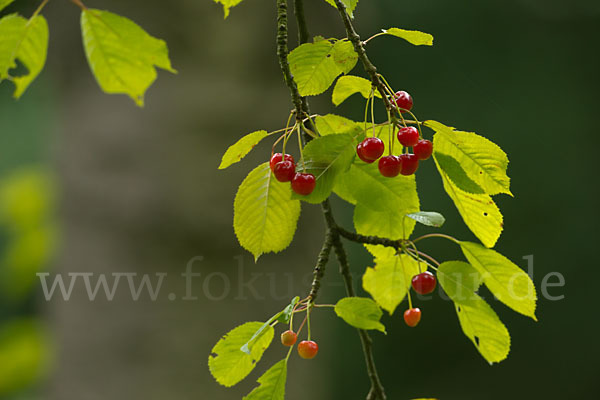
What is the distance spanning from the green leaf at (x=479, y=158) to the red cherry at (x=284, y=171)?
0.13 meters

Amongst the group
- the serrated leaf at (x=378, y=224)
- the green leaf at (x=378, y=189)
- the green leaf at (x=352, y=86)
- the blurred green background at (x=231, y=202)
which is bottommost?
the blurred green background at (x=231, y=202)

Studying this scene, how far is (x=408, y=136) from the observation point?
53 centimetres

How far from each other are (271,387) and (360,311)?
0.11 m

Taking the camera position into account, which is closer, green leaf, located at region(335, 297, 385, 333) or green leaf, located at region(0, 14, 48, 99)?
green leaf, located at region(0, 14, 48, 99)

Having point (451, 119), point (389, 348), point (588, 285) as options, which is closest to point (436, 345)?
point (389, 348)

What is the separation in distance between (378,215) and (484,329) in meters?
0.16

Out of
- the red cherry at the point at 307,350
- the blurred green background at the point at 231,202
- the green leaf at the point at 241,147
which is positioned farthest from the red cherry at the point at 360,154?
the blurred green background at the point at 231,202

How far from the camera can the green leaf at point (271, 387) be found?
0.57 m

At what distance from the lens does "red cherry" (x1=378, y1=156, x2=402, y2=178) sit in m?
0.53

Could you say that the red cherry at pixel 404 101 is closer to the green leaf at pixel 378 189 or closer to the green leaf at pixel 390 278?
the green leaf at pixel 378 189

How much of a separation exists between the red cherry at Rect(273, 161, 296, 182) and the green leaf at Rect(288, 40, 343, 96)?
0.23 feet

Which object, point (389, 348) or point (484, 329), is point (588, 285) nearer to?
point (389, 348)

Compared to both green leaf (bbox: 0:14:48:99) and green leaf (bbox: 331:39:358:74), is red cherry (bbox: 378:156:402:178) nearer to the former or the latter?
green leaf (bbox: 331:39:358:74)

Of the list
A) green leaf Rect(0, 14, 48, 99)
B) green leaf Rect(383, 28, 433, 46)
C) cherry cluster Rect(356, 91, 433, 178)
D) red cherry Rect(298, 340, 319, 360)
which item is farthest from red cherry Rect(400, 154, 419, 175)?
green leaf Rect(0, 14, 48, 99)
